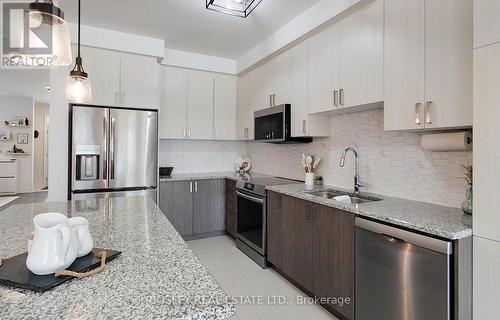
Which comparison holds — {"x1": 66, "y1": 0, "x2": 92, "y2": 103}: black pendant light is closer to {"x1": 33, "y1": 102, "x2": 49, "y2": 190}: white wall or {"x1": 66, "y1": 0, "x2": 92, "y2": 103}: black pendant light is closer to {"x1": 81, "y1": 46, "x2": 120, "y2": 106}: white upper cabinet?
{"x1": 81, "y1": 46, "x2": 120, "y2": 106}: white upper cabinet

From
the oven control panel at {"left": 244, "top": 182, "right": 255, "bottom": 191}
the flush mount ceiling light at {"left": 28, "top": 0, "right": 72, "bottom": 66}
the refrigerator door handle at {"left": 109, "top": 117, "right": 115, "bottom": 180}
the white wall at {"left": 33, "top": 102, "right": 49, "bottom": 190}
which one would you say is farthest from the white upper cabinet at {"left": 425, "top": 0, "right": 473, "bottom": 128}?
the white wall at {"left": 33, "top": 102, "right": 49, "bottom": 190}

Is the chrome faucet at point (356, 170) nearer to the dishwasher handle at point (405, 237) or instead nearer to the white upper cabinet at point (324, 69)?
the white upper cabinet at point (324, 69)

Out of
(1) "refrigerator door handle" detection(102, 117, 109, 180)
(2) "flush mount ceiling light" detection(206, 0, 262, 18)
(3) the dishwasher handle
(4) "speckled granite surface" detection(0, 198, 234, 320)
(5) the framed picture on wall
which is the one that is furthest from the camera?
(5) the framed picture on wall

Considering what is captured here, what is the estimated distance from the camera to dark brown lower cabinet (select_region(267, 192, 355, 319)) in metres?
1.93

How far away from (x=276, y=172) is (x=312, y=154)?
31.6 inches

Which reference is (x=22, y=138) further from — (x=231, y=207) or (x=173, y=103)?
(x=231, y=207)

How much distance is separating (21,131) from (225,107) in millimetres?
6919

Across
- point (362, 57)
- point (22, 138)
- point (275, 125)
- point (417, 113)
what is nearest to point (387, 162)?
point (417, 113)

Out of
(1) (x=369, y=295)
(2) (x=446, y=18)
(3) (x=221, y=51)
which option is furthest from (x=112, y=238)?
(3) (x=221, y=51)

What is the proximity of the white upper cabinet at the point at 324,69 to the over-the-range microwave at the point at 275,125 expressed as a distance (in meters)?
0.37

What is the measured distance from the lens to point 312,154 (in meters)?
3.19

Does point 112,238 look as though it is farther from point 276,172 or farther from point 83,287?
point 276,172

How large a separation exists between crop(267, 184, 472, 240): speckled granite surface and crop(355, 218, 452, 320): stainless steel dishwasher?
2.0 inches
